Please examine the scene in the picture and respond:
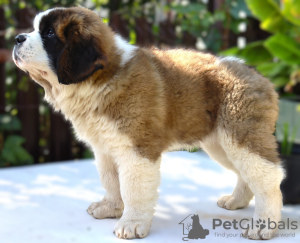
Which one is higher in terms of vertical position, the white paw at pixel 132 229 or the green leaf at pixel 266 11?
the green leaf at pixel 266 11

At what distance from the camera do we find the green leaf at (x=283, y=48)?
523cm

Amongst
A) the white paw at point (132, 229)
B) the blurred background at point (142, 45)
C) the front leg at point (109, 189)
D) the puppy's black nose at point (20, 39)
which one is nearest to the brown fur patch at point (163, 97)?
the puppy's black nose at point (20, 39)

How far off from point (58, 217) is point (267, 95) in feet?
6.16

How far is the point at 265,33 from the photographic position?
7.62 m

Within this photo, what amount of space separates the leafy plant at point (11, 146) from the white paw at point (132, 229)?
10.3 ft

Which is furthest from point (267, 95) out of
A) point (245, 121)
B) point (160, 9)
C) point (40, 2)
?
point (160, 9)

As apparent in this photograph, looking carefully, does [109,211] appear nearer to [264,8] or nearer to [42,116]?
[42,116]

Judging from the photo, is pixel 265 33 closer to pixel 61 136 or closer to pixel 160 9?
pixel 160 9

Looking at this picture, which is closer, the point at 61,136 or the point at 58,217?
the point at 58,217

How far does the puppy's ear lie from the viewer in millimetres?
2553

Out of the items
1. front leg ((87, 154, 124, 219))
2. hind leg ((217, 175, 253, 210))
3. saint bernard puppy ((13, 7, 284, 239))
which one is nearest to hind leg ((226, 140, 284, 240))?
saint bernard puppy ((13, 7, 284, 239))

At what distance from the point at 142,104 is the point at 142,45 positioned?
2.35 m

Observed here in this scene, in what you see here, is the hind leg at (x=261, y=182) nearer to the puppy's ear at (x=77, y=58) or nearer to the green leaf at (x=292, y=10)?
the puppy's ear at (x=77, y=58)

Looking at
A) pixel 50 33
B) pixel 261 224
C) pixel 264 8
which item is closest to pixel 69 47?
pixel 50 33
